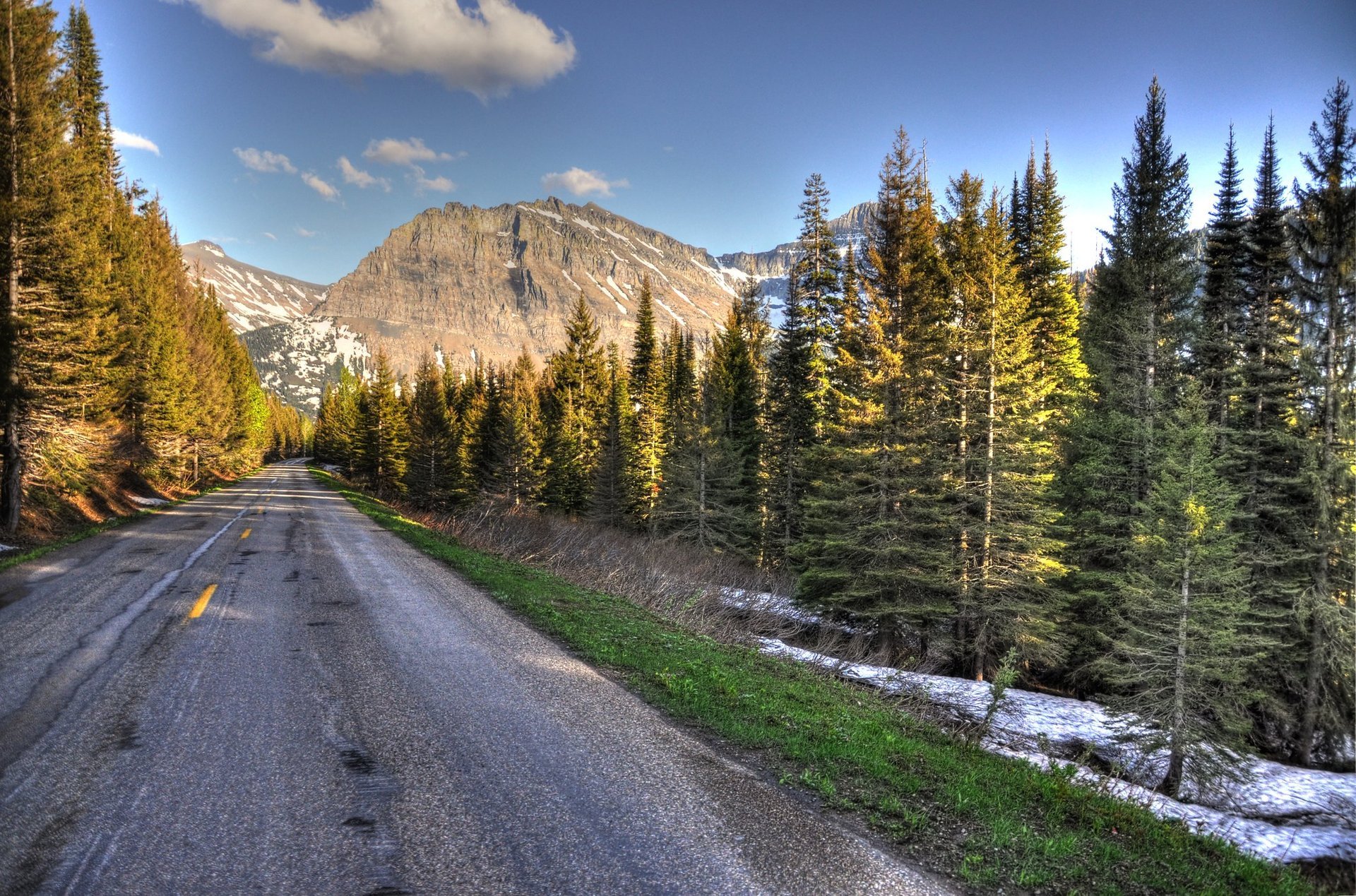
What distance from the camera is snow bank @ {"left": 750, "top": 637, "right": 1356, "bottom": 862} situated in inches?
408

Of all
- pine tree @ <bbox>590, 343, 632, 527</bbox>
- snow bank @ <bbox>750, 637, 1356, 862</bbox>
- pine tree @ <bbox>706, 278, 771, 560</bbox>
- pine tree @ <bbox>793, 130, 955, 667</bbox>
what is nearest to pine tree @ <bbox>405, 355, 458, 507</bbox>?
pine tree @ <bbox>590, 343, 632, 527</bbox>

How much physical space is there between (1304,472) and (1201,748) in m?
9.41

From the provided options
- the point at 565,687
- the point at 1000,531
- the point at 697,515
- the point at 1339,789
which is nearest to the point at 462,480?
the point at 697,515

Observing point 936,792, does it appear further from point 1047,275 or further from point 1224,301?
point 1047,275

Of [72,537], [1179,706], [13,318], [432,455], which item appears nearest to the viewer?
[1179,706]

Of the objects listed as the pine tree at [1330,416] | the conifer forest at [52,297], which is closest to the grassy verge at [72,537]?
the conifer forest at [52,297]

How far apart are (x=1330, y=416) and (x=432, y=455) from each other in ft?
153

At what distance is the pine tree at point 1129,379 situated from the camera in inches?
718

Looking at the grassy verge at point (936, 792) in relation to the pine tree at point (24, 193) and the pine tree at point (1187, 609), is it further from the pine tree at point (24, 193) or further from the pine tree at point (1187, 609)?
the pine tree at point (24, 193)

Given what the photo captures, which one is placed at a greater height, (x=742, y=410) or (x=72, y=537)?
(x=742, y=410)

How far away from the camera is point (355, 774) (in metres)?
4.17

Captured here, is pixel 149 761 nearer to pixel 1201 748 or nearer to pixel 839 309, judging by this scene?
pixel 1201 748

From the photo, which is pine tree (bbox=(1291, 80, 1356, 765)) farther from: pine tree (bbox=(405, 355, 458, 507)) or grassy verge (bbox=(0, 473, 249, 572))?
pine tree (bbox=(405, 355, 458, 507))

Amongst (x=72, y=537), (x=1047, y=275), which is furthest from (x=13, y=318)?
(x=1047, y=275)
